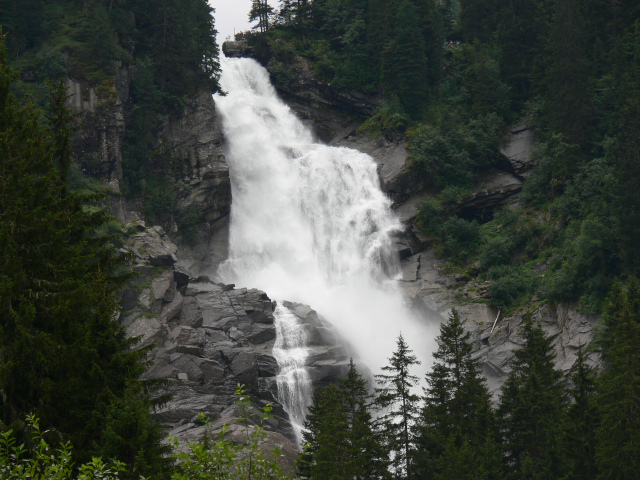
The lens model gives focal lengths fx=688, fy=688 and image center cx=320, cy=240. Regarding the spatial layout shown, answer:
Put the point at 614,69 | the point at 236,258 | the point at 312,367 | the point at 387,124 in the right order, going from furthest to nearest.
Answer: the point at 387,124, the point at 236,258, the point at 614,69, the point at 312,367

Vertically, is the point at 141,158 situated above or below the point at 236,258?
above

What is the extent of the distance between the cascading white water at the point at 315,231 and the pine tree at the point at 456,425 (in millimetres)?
14649

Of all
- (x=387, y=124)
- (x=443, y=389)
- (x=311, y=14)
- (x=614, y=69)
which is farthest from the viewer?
(x=311, y=14)

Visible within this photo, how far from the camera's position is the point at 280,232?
62719mm

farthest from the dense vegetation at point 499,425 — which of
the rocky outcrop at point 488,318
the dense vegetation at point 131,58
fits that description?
the dense vegetation at point 131,58

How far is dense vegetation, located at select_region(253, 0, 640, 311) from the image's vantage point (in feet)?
158

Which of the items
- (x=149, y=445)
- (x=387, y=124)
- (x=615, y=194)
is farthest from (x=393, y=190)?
(x=149, y=445)

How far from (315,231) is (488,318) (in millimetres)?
18798

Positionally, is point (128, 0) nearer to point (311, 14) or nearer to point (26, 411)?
point (311, 14)

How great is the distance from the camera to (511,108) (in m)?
65.6

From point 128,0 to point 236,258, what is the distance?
26.5 meters

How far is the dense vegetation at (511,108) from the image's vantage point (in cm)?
4803

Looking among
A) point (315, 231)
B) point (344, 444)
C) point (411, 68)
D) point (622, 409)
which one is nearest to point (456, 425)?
point (622, 409)

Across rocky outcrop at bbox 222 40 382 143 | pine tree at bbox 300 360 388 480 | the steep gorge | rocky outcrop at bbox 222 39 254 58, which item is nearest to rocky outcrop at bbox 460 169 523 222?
the steep gorge
